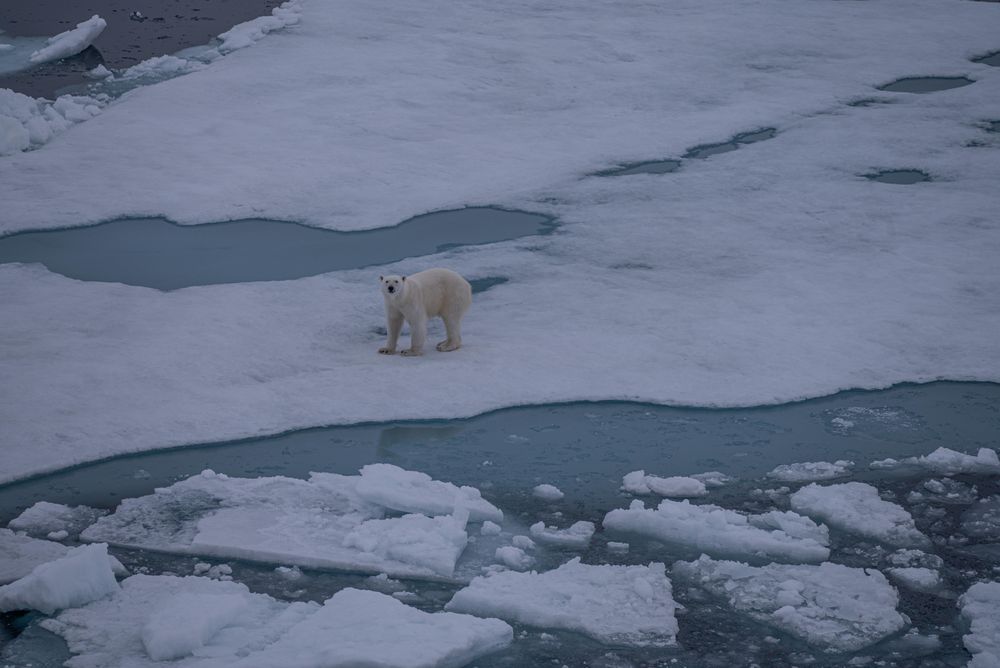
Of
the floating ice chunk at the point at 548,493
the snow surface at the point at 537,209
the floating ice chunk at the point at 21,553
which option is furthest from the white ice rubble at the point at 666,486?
the floating ice chunk at the point at 21,553

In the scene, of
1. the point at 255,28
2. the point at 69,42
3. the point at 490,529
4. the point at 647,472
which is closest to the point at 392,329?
the point at 647,472

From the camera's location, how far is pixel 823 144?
431 inches

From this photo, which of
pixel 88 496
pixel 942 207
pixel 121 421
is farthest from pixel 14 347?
pixel 942 207

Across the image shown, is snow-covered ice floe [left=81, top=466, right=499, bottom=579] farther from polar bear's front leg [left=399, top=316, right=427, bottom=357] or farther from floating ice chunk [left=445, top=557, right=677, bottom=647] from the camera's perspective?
polar bear's front leg [left=399, top=316, right=427, bottom=357]

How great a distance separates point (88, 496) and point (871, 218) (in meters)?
6.62

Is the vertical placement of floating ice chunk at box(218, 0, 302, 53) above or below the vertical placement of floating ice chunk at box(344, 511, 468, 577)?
above

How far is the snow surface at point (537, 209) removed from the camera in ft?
19.9

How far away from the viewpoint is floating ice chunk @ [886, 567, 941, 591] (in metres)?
4.38

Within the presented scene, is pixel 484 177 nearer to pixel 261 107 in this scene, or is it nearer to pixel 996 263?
pixel 261 107

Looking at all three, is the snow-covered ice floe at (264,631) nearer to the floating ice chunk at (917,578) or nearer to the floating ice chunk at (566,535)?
the floating ice chunk at (566,535)

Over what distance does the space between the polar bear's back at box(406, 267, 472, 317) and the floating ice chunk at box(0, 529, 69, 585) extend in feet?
8.64

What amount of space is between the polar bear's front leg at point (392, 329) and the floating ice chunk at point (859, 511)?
250 centimetres

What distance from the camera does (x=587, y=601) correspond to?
4.20 metres

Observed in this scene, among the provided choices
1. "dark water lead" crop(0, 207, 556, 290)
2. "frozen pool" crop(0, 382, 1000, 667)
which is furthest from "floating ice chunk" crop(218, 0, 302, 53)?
"frozen pool" crop(0, 382, 1000, 667)
